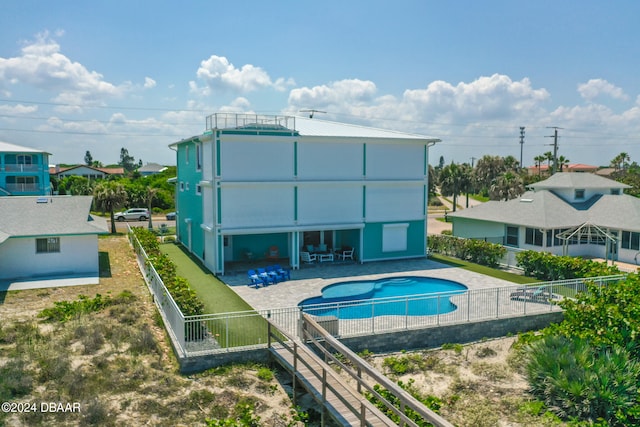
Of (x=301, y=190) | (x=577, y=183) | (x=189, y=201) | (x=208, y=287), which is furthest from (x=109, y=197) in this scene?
(x=577, y=183)

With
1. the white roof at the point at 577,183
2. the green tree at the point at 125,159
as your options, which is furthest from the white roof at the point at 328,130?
the green tree at the point at 125,159

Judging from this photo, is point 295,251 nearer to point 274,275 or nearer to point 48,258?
point 274,275

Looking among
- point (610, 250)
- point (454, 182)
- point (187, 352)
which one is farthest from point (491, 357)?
point (454, 182)

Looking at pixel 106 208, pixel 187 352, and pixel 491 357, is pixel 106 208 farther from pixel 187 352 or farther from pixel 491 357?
pixel 491 357

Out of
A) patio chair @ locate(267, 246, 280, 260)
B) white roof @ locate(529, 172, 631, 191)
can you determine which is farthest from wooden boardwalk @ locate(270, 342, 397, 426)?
white roof @ locate(529, 172, 631, 191)

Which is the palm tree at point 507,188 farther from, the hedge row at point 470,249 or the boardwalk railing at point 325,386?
the boardwalk railing at point 325,386

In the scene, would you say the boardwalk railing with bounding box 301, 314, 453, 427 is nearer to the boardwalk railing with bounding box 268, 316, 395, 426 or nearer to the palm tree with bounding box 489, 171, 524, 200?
the boardwalk railing with bounding box 268, 316, 395, 426
